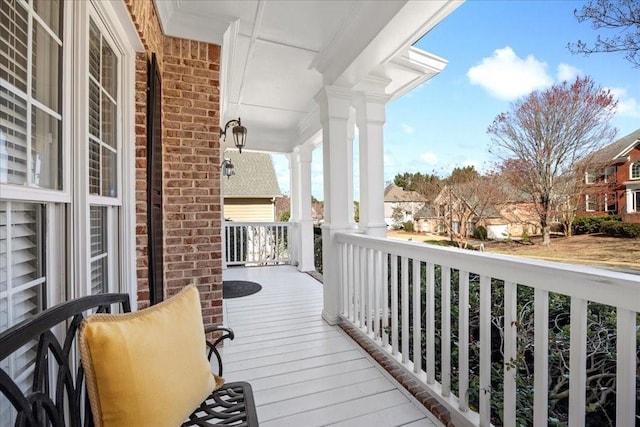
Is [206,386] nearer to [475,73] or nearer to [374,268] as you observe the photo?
[374,268]

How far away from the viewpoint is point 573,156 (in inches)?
63.4

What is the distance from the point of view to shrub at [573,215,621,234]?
4.52ft

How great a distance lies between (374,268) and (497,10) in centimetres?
213

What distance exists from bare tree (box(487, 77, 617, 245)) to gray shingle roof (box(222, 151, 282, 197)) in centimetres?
1129

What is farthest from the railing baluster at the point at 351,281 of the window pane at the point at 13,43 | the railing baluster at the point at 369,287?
the window pane at the point at 13,43

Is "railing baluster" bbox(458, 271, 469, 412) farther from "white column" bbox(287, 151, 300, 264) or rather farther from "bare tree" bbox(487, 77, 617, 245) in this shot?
"white column" bbox(287, 151, 300, 264)

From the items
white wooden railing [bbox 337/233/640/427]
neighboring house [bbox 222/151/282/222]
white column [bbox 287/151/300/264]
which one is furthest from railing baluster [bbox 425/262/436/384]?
neighboring house [bbox 222/151/282/222]

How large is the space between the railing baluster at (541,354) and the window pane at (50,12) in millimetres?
2151

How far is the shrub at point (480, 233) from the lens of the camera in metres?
2.43

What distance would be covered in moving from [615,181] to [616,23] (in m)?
0.70

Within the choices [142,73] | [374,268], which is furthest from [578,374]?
[142,73]

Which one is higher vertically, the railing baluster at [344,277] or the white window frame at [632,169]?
the white window frame at [632,169]

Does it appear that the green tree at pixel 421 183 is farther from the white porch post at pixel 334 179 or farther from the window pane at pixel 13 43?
the window pane at pixel 13 43

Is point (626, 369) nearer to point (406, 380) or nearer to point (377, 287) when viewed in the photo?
point (406, 380)
